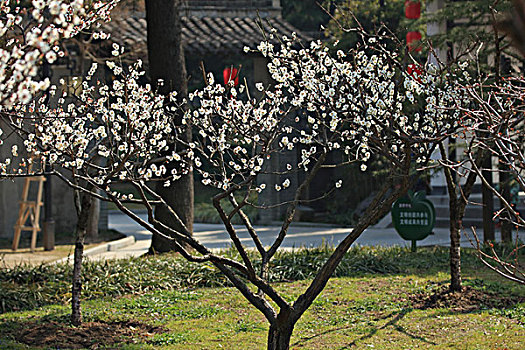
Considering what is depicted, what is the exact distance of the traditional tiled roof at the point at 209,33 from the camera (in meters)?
14.3

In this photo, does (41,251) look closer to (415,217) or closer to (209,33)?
(415,217)

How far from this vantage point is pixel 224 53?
15203 millimetres

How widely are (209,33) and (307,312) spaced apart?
1065cm

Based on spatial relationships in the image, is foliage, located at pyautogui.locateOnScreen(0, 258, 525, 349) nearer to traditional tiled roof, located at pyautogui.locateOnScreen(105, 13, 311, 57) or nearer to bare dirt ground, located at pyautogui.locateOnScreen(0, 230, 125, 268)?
bare dirt ground, located at pyautogui.locateOnScreen(0, 230, 125, 268)

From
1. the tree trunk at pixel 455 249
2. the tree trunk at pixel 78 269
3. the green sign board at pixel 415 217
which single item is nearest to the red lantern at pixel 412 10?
the green sign board at pixel 415 217

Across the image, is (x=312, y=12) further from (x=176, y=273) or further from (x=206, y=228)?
(x=176, y=273)

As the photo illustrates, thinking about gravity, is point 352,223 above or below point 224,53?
below

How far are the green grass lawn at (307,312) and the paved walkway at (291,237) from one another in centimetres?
284

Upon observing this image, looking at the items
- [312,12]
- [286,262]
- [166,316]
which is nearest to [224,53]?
[286,262]

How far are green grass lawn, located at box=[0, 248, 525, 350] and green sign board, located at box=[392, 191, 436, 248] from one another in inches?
41.2

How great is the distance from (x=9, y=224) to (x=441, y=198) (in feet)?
29.9

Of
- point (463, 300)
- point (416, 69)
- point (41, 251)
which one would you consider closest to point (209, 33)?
point (41, 251)

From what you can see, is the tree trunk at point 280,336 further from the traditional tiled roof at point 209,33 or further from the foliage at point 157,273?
the traditional tiled roof at point 209,33

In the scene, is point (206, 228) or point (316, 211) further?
point (316, 211)
